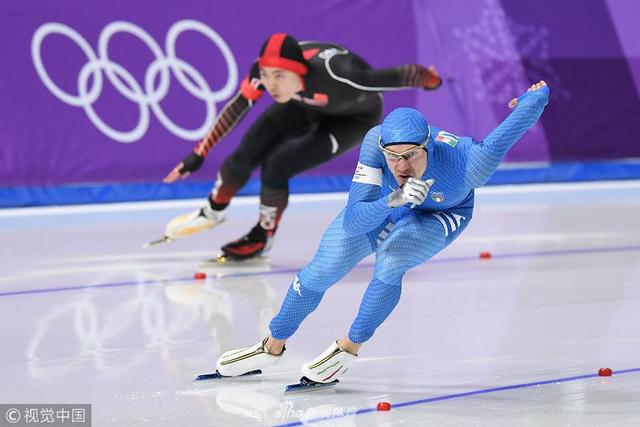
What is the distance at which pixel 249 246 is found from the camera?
7.22 meters

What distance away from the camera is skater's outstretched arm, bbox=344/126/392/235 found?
13.2 ft

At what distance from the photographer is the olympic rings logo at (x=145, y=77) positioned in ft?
31.2

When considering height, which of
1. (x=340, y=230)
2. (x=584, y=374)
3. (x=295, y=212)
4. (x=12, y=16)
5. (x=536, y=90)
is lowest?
(x=584, y=374)

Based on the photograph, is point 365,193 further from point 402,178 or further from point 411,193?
point 411,193

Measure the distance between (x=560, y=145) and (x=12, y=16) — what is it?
5112 mm

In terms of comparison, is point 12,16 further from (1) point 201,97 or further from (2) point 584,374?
(2) point 584,374

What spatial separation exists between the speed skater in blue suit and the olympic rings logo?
5.56 m

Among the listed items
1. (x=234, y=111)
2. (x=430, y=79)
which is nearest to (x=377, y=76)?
(x=430, y=79)

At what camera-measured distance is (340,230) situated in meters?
4.21

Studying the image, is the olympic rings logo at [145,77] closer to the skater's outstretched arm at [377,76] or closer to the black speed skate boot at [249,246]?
the black speed skate boot at [249,246]

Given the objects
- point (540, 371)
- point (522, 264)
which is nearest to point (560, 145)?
point (522, 264)

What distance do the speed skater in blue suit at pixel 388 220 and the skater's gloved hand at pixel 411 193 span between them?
67mm

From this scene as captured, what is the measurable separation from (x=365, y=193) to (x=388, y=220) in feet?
1.09

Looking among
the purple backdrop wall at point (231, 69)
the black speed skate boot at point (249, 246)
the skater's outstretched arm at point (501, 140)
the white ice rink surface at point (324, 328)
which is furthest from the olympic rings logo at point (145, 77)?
the skater's outstretched arm at point (501, 140)
